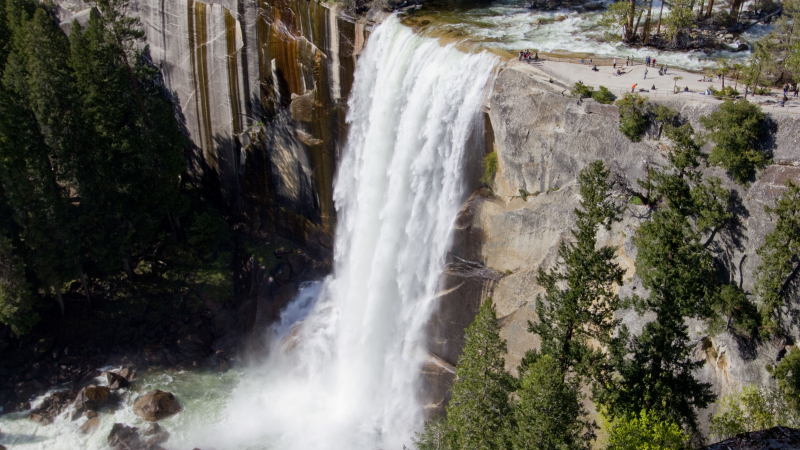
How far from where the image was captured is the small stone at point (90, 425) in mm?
37375

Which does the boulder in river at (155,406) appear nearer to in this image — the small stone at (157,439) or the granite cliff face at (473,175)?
the small stone at (157,439)

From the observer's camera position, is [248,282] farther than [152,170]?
Yes

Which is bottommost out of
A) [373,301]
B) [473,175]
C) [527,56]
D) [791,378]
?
[373,301]

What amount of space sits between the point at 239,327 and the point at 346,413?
11285 mm

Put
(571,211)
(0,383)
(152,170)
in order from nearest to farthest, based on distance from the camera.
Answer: (571,211) → (0,383) → (152,170)

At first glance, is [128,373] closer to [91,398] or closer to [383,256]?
[91,398]

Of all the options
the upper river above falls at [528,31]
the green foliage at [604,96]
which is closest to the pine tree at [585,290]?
the green foliage at [604,96]

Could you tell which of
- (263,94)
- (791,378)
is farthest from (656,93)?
(263,94)

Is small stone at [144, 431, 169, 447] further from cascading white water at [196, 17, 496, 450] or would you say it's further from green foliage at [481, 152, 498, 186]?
green foliage at [481, 152, 498, 186]

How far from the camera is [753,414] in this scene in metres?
22.5

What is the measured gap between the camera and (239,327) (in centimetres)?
4466

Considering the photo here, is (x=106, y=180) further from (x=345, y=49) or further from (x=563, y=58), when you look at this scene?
(x=563, y=58)

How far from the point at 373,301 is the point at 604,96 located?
18.2 metres

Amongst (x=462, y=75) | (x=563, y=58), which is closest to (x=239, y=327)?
(x=462, y=75)
